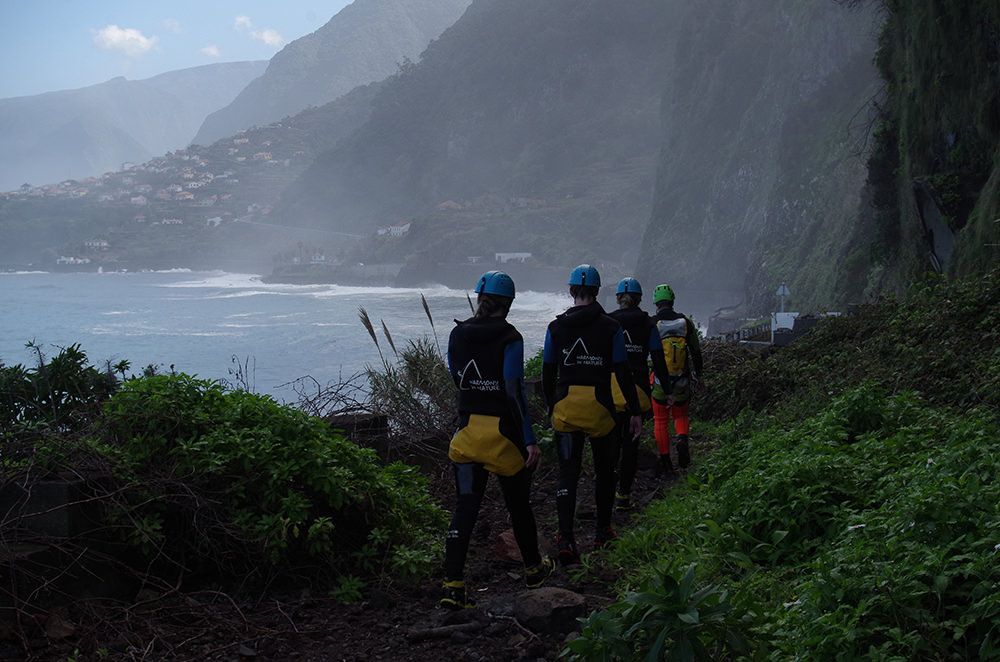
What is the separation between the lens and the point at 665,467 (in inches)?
418

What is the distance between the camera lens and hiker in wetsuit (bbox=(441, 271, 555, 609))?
246 inches

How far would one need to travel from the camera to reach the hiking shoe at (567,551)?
22.8 feet

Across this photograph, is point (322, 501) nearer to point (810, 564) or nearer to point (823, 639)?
point (810, 564)

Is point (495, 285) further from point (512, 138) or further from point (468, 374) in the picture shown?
point (512, 138)

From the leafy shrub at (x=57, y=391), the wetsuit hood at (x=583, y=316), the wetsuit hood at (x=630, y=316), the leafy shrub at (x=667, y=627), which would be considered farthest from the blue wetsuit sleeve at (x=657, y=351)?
the leafy shrub at (x=667, y=627)

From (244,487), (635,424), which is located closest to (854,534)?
(635,424)

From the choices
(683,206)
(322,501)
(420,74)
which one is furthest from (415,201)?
(322,501)

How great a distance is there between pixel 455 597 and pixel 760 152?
90.9m

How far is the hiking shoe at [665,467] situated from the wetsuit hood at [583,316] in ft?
11.9

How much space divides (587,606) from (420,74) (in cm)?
18913

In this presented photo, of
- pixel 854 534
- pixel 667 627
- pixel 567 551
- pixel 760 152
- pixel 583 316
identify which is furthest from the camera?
pixel 760 152

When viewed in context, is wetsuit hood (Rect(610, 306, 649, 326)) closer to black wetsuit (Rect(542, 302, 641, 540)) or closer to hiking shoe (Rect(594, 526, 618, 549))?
black wetsuit (Rect(542, 302, 641, 540))

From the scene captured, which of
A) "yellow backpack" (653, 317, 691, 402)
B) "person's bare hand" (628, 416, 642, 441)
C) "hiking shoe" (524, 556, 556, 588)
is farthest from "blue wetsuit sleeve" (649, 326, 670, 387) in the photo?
"hiking shoe" (524, 556, 556, 588)

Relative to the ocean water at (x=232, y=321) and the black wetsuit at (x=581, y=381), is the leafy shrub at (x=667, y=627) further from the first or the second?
the ocean water at (x=232, y=321)
